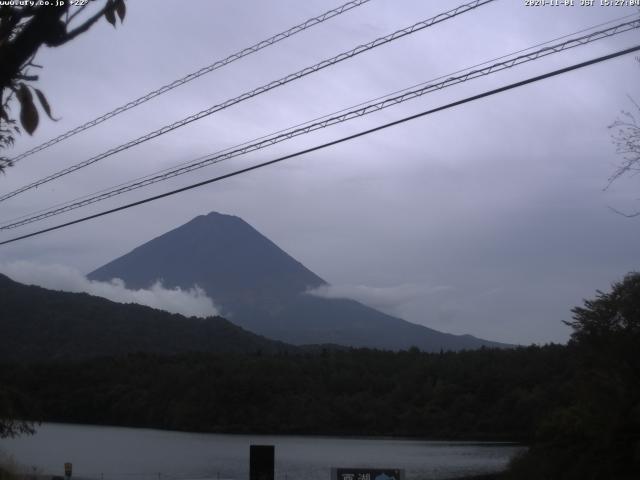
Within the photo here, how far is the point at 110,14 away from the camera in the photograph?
4523mm

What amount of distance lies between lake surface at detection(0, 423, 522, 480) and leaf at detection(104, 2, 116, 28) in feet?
104

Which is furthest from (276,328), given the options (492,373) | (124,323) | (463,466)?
(463,466)

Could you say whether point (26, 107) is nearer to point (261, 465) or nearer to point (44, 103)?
point (44, 103)

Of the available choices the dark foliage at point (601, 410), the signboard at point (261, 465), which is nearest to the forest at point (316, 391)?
the dark foliage at point (601, 410)

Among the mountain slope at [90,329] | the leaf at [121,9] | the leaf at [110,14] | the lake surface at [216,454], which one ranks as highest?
the mountain slope at [90,329]

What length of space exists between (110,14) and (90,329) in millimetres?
81218

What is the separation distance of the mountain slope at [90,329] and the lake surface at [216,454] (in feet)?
32.0

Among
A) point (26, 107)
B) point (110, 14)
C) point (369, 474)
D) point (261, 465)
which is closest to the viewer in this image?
point (26, 107)

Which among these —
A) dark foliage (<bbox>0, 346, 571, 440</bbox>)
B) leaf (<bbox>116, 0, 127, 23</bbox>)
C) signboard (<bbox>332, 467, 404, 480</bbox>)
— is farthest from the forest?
leaf (<bbox>116, 0, 127, 23</bbox>)

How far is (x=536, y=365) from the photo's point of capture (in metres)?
56.1

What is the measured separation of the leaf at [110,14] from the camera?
4.50 metres

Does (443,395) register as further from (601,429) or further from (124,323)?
(601,429)

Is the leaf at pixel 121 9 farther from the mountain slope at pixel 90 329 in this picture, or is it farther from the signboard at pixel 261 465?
the mountain slope at pixel 90 329

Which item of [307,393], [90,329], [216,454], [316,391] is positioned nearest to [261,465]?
[216,454]
